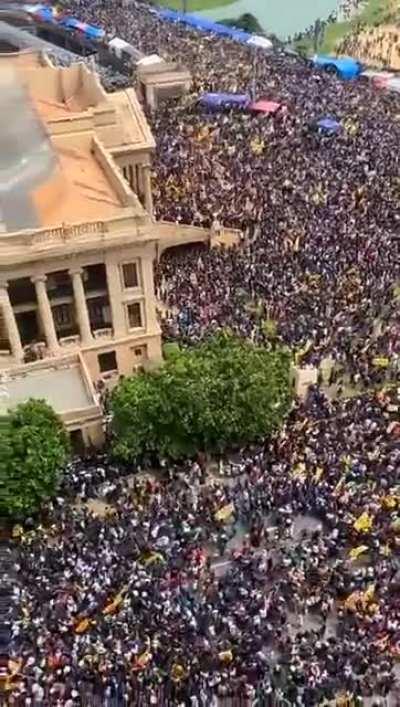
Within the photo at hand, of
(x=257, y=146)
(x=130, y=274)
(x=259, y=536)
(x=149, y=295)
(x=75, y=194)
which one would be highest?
(x=75, y=194)

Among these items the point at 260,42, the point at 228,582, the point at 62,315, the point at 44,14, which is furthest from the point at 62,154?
the point at 44,14

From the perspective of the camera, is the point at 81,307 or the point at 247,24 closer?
the point at 81,307

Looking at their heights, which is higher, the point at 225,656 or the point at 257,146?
the point at 225,656

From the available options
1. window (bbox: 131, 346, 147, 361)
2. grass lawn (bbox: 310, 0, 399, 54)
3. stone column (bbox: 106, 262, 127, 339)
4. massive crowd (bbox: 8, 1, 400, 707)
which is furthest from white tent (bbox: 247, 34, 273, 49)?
stone column (bbox: 106, 262, 127, 339)

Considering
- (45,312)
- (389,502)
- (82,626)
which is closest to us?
(82,626)

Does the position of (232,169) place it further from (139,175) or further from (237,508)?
(237,508)

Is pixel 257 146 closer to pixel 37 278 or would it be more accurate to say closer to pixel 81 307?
pixel 81 307

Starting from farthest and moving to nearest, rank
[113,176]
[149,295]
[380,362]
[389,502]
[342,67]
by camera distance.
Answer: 1. [342,67]
2. [113,176]
3. [149,295]
4. [380,362]
5. [389,502]

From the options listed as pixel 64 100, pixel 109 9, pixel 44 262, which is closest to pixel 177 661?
pixel 44 262
